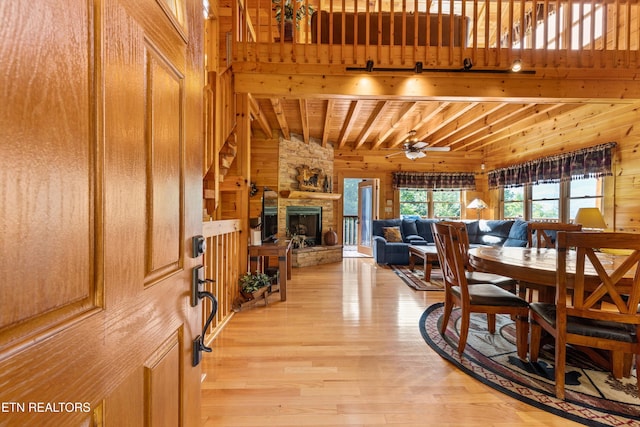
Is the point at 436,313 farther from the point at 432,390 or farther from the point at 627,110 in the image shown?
the point at 627,110

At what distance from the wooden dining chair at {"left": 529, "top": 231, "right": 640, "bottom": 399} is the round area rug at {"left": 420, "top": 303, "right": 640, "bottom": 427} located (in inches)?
4.5

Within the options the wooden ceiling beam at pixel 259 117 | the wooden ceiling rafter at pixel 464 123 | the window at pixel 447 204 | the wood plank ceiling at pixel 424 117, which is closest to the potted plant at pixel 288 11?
the wood plank ceiling at pixel 424 117

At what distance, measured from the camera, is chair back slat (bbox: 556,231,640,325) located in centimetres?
142

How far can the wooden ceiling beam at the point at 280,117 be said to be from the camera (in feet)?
12.5

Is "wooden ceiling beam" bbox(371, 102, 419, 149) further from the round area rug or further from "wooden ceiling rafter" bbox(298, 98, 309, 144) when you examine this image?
the round area rug

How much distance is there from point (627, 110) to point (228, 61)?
5.37 m

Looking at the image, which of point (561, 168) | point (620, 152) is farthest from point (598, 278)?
point (561, 168)

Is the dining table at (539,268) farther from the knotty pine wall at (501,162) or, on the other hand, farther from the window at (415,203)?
the window at (415,203)

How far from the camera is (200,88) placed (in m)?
0.96

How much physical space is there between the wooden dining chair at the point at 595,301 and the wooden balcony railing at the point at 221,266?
7.63 feet

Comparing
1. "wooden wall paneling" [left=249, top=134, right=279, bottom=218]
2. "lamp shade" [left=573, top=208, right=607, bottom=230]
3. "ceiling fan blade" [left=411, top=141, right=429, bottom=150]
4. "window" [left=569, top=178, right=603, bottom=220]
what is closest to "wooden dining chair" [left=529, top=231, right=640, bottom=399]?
"lamp shade" [left=573, top=208, right=607, bottom=230]

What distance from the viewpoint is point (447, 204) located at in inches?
283

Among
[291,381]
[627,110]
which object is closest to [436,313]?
[291,381]

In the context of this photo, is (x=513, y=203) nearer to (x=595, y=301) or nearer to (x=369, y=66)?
(x=369, y=66)
